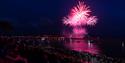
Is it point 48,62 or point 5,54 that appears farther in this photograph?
point 5,54

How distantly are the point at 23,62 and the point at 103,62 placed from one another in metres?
22.5

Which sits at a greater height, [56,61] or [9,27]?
[9,27]

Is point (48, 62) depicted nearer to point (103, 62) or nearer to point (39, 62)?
point (39, 62)

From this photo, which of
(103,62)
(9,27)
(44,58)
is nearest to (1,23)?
(9,27)

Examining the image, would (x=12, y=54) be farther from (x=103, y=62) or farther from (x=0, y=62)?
(x=103, y=62)

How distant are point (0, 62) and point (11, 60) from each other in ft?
2.51

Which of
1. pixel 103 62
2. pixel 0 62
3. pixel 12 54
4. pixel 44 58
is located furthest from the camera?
pixel 103 62

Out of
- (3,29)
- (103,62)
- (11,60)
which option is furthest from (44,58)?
(103,62)

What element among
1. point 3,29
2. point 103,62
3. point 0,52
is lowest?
point 103,62

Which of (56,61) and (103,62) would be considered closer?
(56,61)

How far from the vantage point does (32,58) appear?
18344 millimetres

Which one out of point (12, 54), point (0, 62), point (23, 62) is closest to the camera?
point (23, 62)

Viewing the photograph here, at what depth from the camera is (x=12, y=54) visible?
64.0 feet

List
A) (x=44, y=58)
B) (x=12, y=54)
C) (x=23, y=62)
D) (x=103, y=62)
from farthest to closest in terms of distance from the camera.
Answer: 1. (x=103, y=62)
2. (x=12, y=54)
3. (x=44, y=58)
4. (x=23, y=62)
